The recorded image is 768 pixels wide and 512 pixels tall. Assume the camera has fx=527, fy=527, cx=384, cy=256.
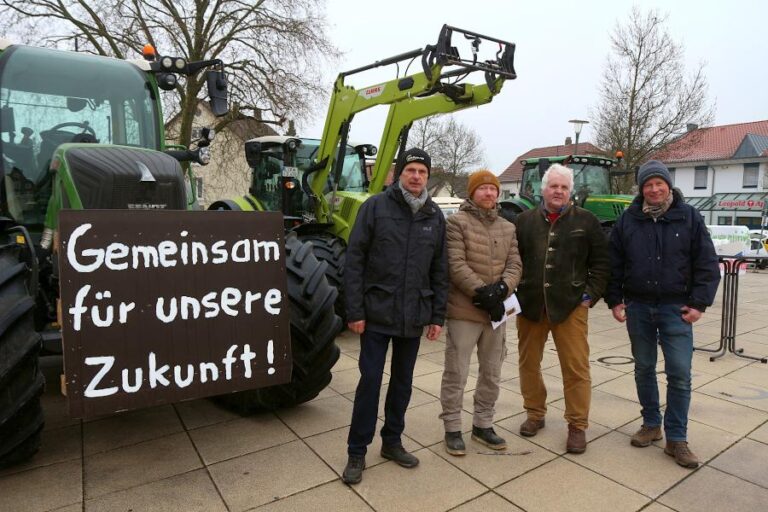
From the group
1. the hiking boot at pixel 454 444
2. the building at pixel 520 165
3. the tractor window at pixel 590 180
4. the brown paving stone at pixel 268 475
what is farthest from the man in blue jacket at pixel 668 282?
the building at pixel 520 165

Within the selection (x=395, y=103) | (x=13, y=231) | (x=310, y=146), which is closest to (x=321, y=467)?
(x=13, y=231)

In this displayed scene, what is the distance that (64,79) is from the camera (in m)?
3.75

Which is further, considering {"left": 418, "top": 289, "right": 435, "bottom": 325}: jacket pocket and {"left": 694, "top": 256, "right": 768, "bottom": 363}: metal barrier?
{"left": 694, "top": 256, "right": 768, "bottom": 363}: metal barrier

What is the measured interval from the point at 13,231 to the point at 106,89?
4.31 feet

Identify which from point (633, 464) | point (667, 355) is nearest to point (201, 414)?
point (633, 464)

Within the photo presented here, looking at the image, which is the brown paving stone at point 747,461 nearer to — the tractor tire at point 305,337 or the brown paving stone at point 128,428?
the tractor tire at point 305,337

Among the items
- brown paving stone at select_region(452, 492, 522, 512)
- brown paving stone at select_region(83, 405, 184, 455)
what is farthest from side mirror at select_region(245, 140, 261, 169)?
brown paving stone at select_region(452, 492, 522, 512)

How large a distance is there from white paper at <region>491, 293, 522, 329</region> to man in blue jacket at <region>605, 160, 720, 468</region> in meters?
0.73

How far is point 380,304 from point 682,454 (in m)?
2.00

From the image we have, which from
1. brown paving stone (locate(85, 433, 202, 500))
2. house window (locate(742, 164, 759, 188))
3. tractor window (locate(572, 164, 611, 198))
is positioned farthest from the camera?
house window (locate(742, 164, 759, 188))

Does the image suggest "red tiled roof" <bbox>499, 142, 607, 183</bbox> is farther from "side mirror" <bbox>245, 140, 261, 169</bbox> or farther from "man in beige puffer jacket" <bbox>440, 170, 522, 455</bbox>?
"man in beige puffer jacket" <bbox>440, 170, 522, 455</bbox>

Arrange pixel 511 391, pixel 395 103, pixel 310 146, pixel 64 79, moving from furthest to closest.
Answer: pixel 310 146 → pixel 395 103 → pixel 511 391 → pixel 64 79

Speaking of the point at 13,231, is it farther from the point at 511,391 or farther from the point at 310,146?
the point at 310,146

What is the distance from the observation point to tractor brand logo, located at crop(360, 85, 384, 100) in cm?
664
